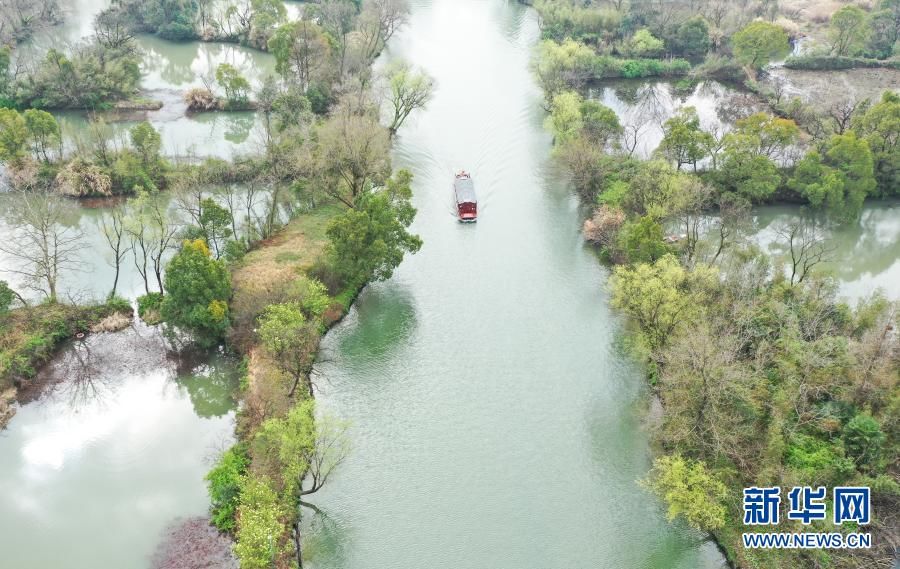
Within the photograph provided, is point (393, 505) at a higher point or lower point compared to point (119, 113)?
lower

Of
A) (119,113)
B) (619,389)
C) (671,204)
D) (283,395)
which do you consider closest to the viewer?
(283,395)

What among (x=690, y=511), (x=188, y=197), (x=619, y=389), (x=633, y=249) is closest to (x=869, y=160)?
(x=633, y=249)

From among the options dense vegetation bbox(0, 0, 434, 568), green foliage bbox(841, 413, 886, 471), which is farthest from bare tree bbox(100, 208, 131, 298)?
green foliage bbox(841, 413, 886, 471)

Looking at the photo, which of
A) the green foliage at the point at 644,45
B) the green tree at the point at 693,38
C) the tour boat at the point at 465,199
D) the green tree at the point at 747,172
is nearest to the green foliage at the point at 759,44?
the green tree at the point at 693,38

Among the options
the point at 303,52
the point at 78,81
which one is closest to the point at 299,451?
the point at 303,52

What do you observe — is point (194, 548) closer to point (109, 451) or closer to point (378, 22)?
point (109, 451)

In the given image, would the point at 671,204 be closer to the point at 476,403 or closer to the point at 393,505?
the point at 476,403
